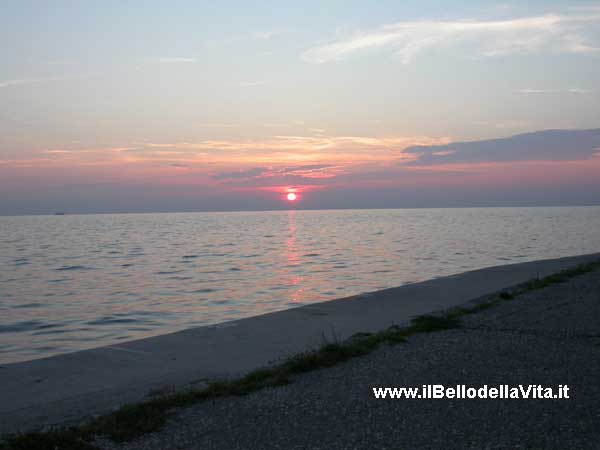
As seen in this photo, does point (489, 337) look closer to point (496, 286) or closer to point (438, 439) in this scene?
point (438, 439)

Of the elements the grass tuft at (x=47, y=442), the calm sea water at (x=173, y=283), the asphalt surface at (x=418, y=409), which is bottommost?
the calm sea water at (x=173, y=283)

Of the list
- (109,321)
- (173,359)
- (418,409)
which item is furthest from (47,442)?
(109,321)

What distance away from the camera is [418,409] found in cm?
713

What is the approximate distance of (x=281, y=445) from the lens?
6.14 m

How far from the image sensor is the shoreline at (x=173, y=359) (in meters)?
8.96

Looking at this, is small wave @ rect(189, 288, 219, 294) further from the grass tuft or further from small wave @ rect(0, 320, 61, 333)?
the grass tuft

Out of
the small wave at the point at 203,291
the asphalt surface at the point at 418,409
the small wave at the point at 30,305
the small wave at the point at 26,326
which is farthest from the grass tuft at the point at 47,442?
the small wave at the point at 203,291

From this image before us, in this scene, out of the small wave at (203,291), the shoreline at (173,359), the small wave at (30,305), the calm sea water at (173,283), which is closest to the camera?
the shoreline at (173,359)

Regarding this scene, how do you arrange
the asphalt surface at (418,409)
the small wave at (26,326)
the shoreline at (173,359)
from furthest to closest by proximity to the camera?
1. the small wave at (26,326)
2. the shoreline at (173,359)
3. the asphalt surface at (418,409)

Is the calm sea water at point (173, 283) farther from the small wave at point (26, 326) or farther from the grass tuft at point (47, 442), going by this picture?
the grass tuft at point (47, 442)

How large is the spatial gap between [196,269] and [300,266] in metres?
6.06

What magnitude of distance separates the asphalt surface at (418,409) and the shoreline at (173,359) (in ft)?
6.11

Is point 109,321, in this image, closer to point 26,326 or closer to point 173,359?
point 26,326

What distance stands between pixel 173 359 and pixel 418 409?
6.53 m
